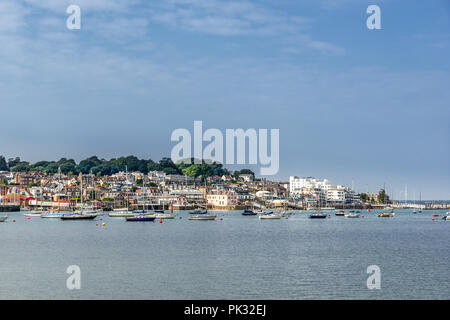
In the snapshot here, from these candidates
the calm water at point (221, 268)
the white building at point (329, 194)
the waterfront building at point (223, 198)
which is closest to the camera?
the calm water at point (221, 268)

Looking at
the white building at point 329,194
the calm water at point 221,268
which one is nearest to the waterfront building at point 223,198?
the white building at point 329,194

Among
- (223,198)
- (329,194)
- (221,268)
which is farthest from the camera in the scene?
(329,194)

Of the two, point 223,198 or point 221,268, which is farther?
point 223,198

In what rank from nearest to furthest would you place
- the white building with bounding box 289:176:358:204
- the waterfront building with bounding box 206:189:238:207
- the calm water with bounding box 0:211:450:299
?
1. the calm water with bounding box 0:211:450:299
2. the waterfront building with bounding box 206:189:238:207
3. the white building with bounding box 289:176:358:204

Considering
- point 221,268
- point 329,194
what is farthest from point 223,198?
point 221,268

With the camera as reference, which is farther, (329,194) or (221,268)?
(329,194)

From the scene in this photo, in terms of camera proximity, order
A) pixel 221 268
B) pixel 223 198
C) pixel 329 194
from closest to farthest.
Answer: pixel 221 268 < pixel 223 198 < pixel 329 194

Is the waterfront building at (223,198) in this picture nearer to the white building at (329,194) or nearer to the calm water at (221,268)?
the white building at (329,194)

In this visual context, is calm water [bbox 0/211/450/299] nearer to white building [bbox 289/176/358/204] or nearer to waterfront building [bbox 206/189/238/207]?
waterfront building [bbox 206/189/238/207]

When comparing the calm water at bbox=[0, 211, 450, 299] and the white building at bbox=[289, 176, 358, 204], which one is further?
the white building at bbox=[289, 176, 358, 204]

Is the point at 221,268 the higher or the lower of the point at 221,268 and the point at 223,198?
the lower

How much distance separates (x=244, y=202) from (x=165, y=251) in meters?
111

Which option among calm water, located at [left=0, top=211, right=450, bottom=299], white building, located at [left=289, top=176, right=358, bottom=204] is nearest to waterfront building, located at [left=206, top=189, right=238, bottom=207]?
white building, located at [left=289, top=176, right=358, bottom=204]

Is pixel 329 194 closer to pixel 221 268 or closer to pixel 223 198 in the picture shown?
pixel 223 198
